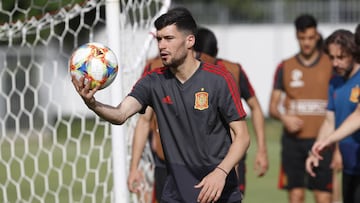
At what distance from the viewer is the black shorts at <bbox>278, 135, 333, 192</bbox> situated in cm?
899

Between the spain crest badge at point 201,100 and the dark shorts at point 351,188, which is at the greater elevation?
the spain crest badge at point 201,100

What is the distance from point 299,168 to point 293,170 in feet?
0.21

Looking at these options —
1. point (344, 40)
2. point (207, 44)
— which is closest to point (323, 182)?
point (344, 40)

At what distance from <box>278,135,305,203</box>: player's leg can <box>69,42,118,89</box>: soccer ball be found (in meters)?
4.46

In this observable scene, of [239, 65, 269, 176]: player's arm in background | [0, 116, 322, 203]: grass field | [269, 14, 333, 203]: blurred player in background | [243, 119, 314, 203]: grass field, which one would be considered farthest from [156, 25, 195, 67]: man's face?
[243, 119, 314, 203]: grass field

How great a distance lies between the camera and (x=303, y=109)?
930 cm

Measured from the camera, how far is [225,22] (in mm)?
26453

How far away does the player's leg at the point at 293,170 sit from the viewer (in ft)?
30.1

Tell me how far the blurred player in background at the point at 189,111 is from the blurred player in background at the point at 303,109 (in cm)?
345

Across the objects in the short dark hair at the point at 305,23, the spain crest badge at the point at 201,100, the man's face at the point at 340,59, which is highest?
the short dark hair at the point at 305,23

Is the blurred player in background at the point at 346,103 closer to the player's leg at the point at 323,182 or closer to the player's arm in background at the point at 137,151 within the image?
the player's leg at the point at 323,182

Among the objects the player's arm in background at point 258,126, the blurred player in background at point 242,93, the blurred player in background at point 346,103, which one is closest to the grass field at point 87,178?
the blurred player in background at point 242,93

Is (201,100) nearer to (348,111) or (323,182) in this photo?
(348,111)

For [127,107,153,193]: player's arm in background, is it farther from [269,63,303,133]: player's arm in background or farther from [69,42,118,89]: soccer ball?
[269,63,303,133]: player's arm in background
